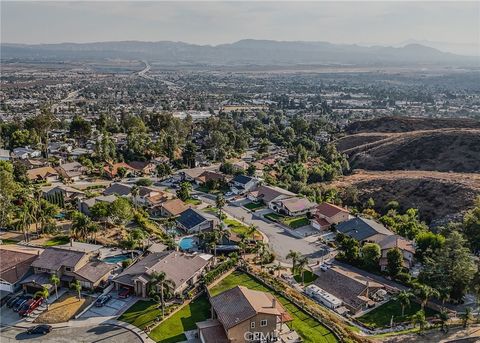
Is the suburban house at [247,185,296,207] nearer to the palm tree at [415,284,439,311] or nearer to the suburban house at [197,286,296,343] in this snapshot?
the palm tree at [415,284,439,311]

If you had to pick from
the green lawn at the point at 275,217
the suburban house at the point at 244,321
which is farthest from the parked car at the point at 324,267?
the green lawn at the point at 275,217

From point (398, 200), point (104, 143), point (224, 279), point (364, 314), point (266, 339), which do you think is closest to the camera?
point (266, 339)

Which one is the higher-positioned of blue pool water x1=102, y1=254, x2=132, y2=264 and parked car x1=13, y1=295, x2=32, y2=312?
blue pool water x1=102, y1=254, x2=132, y2=264

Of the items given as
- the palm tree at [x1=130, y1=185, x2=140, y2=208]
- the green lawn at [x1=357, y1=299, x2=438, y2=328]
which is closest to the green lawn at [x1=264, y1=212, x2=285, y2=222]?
the palm tree at [x1=130, y1=185, x2=140, y2=208]

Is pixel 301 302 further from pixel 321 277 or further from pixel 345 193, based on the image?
pixel 345 193

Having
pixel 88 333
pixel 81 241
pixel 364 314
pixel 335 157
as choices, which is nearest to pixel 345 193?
pixel 335 157

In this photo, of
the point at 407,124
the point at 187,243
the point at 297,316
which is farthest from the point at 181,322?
the point at 407,124

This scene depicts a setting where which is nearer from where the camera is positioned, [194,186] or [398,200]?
[398,200]
